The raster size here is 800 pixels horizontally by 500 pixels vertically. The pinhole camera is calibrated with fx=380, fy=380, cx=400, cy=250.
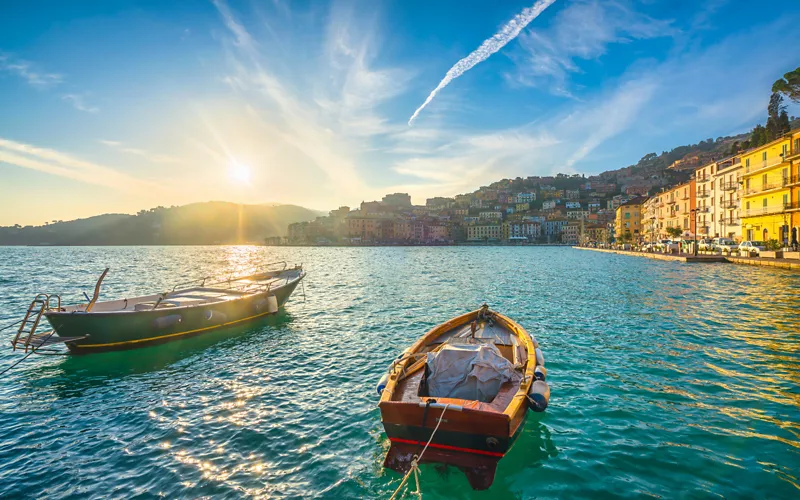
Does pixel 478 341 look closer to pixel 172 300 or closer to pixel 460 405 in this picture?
pixel 460 405

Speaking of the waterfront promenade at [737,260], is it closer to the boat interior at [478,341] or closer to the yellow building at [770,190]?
the yellow building at [770,190]

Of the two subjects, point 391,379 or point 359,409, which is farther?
point 359,409

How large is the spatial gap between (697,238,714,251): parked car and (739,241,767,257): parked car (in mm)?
6868

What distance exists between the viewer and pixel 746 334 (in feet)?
47.9

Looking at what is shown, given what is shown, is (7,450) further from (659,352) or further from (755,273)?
(755,273)

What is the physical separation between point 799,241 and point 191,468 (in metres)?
57.9

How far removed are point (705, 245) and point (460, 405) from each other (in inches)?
2541

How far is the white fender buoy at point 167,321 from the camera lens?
14.8 meters

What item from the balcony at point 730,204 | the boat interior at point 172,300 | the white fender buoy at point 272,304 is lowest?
the white fender buoy at point 272,304

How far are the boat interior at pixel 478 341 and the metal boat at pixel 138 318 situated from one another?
11.0 meters

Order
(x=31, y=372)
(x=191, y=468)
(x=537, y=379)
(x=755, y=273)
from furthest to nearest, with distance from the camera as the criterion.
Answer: (x=755, y=273) < (x=31, y=372) < (x=537, y=379) < (x=191, y=468)

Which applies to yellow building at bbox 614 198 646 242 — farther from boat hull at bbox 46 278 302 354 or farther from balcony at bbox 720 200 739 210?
boat hull at bbox 46 278 302 354

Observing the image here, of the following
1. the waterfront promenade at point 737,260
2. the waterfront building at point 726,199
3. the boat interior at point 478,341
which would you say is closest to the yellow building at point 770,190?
the waterfront building at point 726,199

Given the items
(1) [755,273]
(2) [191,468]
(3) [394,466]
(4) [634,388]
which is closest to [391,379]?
(3) [394,466]
